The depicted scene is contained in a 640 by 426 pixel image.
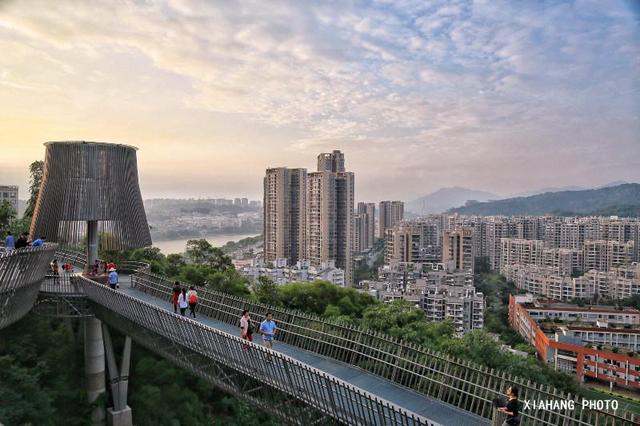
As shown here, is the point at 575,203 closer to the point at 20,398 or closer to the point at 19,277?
the point at 20,398

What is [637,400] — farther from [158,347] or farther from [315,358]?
[158,347]

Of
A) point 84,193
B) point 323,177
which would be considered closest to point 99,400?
point 84,193

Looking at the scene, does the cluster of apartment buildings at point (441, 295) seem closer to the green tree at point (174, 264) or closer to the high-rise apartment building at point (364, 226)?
the green tree at point (174, 264)

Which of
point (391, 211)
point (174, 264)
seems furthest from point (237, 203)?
point (174, 264)

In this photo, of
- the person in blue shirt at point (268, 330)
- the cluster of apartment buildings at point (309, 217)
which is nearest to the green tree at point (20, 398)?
the person in blue shirt at point (268, 330)

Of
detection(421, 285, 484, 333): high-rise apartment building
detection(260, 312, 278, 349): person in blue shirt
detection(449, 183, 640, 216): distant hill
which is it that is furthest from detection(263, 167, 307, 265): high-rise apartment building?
detection(449, 183, 640, 216): distant hill

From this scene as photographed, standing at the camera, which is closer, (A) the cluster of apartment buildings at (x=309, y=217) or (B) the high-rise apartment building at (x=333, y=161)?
(A) the cluster of apartment buildings at (x=309, y=217)
